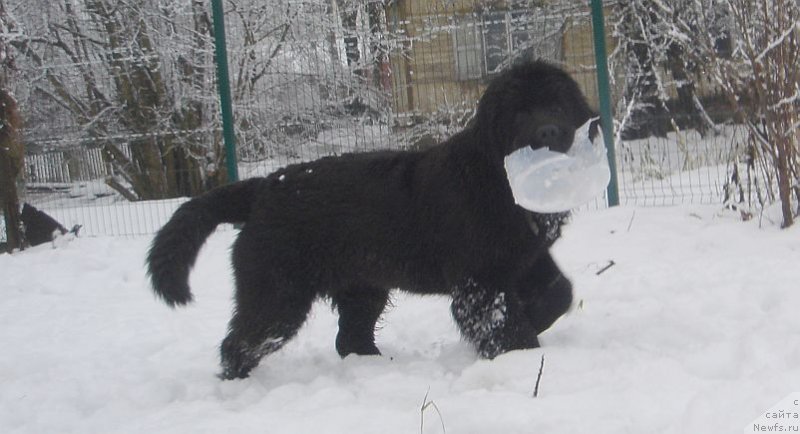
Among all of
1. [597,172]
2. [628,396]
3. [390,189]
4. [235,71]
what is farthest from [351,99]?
[628,396]

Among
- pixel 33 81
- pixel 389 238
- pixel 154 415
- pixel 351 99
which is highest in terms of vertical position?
pixel 33 81

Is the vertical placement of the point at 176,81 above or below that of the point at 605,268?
above

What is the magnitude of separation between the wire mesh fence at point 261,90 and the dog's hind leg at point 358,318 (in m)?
2.29

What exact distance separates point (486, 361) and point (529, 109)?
3.64 ft

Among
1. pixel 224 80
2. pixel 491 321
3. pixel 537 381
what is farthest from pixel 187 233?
pixel 224 80

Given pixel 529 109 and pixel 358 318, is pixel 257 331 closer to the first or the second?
pixel 358 318

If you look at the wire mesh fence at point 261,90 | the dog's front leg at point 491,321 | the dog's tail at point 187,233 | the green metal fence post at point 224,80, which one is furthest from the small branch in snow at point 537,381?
the green metal fence post at point 224,80

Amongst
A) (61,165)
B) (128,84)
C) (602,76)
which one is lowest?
(61,165)

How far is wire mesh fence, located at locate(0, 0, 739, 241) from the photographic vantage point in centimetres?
735

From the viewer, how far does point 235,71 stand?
9.30 m

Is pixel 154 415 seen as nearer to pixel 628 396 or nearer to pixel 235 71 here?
pixel 628 396

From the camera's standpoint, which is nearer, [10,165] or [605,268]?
[605,268]

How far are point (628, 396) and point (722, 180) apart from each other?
4.62m

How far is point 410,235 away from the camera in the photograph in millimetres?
3902
